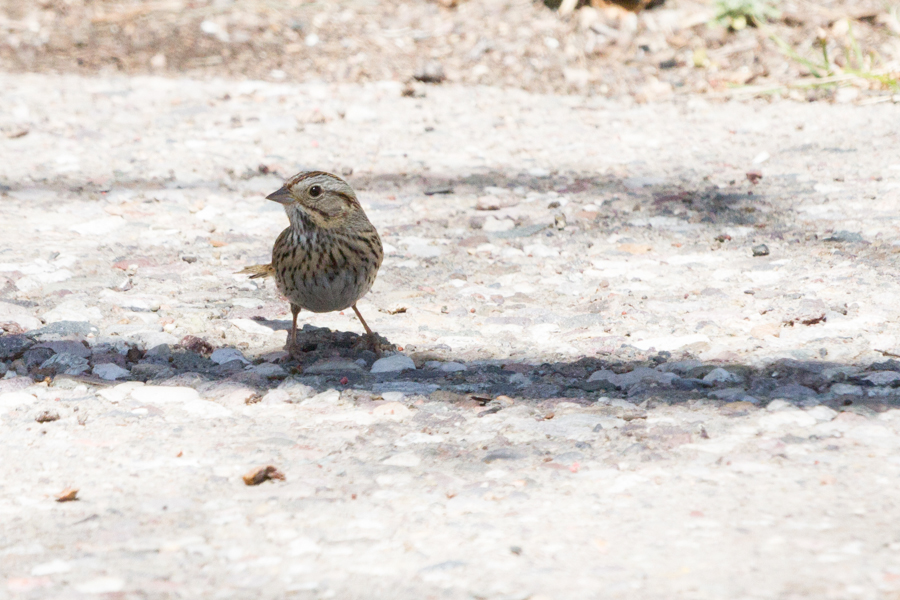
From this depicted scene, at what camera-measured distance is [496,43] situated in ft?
30.5

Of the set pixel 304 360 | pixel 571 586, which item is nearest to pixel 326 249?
pixel 304 360

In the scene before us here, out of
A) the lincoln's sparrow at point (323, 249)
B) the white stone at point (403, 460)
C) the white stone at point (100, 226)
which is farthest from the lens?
the white stone at point (100, 226)

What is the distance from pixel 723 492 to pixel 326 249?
2.09 metres

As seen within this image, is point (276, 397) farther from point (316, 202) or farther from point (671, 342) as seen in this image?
point (671, 342)

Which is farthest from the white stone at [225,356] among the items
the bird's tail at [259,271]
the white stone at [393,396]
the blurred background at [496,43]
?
the blurred background at [496,43]

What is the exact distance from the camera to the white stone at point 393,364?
157 inches

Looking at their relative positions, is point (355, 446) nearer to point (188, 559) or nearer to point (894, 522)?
point (188, 559)

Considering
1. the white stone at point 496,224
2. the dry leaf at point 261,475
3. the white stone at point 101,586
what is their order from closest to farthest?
the white stone at point 101,586, the dry leaf at point 261,475, the white stone at point 496,224

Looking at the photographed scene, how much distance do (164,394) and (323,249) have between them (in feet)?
3.20

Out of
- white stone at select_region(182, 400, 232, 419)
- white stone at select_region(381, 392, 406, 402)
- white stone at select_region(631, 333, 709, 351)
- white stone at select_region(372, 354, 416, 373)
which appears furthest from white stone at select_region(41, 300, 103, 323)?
white stone at select_region(631, 333, 709, 351)

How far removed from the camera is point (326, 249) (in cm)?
420

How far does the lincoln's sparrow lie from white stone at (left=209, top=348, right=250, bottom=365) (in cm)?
22

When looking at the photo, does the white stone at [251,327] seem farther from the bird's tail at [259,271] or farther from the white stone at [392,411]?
the white stone at [392,411]

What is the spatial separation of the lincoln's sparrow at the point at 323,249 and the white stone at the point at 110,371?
0.70m
